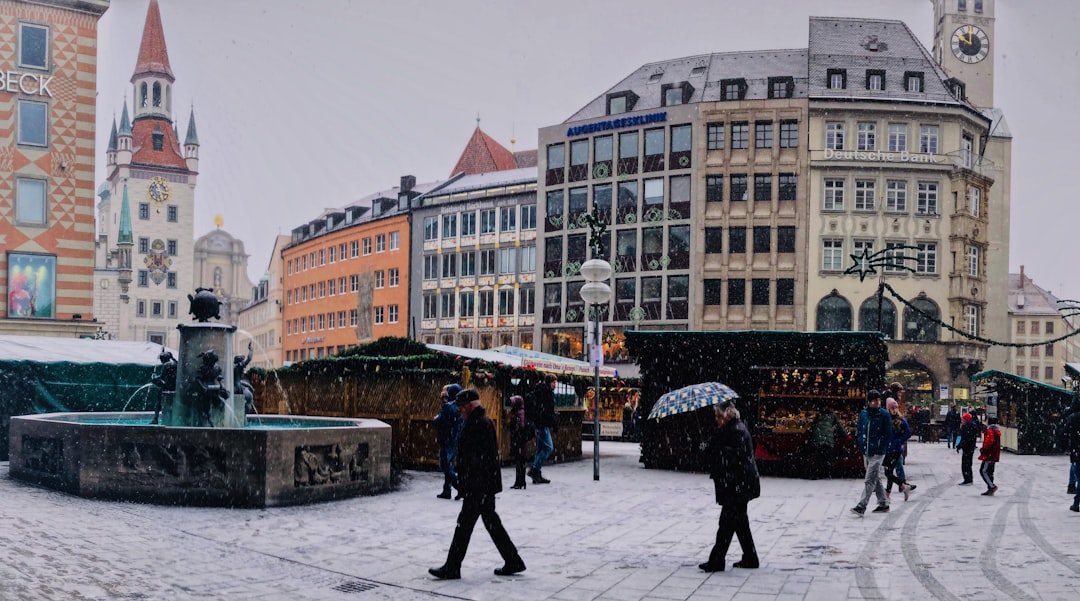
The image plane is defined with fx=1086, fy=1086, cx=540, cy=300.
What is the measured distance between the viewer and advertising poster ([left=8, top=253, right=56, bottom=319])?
4500cm

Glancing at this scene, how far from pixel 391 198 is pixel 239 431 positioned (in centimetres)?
6748

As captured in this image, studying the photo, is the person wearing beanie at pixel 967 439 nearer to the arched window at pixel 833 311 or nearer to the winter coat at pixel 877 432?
the winter coat at pixel 877 432

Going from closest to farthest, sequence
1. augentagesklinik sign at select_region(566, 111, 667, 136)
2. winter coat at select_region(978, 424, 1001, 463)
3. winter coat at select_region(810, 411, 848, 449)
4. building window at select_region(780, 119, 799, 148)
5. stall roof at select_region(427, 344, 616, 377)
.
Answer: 1. winter coat at select_region(978, 424, 1001, 463)
2. winter coat at select_region(810, 411, 848, 449)
3. stall roof at select_region(427, 344, 616, 377)
4. building window at select_region(780, 119, 799, 148)
5. augentagesklinik sign at select_region(566, 111, 667, 136)

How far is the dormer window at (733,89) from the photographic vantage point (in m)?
57.5

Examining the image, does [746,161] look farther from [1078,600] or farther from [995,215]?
[1078,600]

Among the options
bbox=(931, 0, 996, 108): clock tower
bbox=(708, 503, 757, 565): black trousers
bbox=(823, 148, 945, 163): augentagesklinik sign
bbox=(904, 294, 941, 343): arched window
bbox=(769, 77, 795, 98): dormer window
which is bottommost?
bbox=(708, 503, 757, 565): black trousers

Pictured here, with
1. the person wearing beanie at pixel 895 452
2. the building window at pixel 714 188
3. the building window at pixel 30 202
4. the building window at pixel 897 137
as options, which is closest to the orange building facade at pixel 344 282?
the building window at pixel 714 188

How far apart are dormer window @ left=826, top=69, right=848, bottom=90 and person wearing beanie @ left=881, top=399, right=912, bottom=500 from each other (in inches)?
1651

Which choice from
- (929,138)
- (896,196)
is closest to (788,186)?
(896,196)

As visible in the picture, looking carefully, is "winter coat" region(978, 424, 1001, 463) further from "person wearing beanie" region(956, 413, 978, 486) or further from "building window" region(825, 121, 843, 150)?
"building window" region(825, 121, 843, 150)

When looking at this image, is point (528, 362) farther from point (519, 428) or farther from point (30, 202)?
point (30, 202)

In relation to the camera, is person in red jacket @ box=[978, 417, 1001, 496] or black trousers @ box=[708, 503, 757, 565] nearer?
black trousers @ box=[708, 503, 757, 565]

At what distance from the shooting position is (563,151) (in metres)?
62.4

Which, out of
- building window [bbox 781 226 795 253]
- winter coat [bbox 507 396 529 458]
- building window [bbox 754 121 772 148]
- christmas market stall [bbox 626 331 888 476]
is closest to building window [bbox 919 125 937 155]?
building window [bbox 754 121 772 148]
